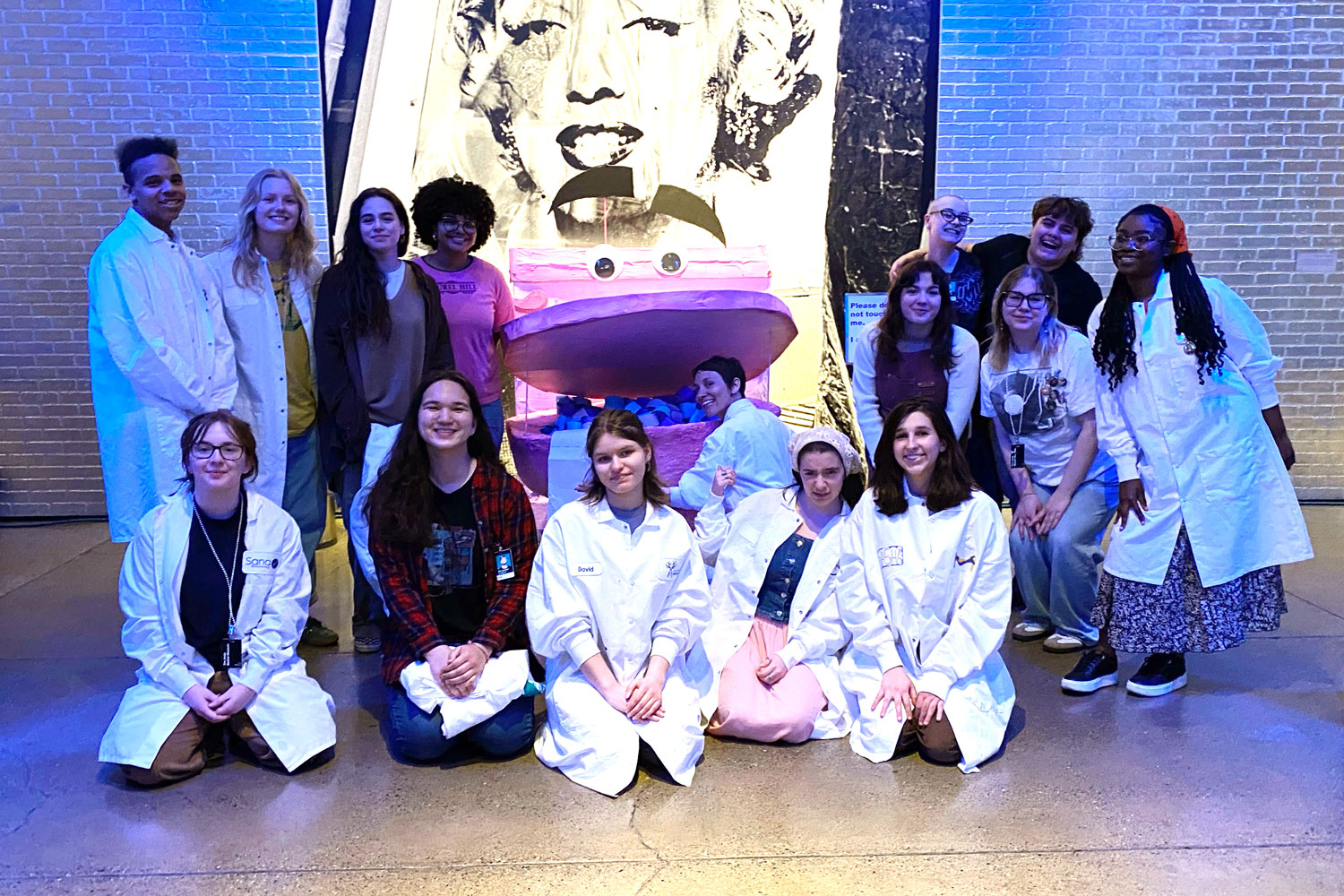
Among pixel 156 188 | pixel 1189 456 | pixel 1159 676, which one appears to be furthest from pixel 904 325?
pixel 156 188

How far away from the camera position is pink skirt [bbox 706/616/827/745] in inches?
121

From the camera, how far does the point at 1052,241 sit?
13.4 feet

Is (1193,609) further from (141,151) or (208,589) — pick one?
(141,151)

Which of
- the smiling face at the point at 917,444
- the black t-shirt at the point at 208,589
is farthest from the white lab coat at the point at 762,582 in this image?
the black t-shirt at the point at 208,589

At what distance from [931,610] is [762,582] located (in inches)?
21.0

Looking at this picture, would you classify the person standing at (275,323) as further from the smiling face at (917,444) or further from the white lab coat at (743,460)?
the smiling face at (917,444)

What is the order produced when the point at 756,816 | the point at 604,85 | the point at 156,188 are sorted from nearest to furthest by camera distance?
the point at 756,816
the point at 156,188
the point at 604,85

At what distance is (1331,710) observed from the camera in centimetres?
329

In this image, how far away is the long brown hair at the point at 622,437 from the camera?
299 centimetres

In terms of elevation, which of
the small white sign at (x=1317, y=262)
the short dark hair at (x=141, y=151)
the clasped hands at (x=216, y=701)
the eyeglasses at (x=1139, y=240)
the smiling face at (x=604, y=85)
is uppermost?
the smiling face at (x=604, y=85)

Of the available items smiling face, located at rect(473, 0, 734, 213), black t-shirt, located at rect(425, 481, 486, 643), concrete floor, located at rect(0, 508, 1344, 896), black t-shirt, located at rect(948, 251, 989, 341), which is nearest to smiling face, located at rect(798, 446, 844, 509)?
concrete floor, located at rect(0, 508, 1344, 896)

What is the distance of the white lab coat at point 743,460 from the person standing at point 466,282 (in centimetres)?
89


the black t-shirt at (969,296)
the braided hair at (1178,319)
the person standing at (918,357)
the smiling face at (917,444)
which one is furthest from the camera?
the black t-shirt at (969,296)

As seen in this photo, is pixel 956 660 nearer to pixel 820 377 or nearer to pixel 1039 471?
pixel 1039 471
